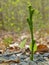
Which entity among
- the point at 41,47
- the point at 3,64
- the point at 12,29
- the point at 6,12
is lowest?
the point at 12,29

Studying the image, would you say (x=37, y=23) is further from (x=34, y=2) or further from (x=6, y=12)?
(x=34, y=2)

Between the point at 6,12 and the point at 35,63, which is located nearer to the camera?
the point at 35,63

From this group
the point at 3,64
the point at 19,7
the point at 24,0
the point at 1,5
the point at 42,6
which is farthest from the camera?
the point at 42,6

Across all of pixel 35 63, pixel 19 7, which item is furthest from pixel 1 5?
pixel 35 63

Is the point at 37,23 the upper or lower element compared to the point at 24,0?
lower

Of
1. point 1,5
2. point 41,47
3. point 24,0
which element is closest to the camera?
point 41,47

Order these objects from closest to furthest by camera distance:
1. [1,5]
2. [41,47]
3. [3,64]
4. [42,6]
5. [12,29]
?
1. [3,64]
2. [41,47]
3. [1,5]
4. [12,29]
5. [42,6]

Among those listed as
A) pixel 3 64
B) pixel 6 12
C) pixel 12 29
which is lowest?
pixel 12 29

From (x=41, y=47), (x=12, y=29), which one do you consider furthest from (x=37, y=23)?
(x=41, y=47)

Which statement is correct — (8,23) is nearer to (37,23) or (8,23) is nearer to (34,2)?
(37,23)
